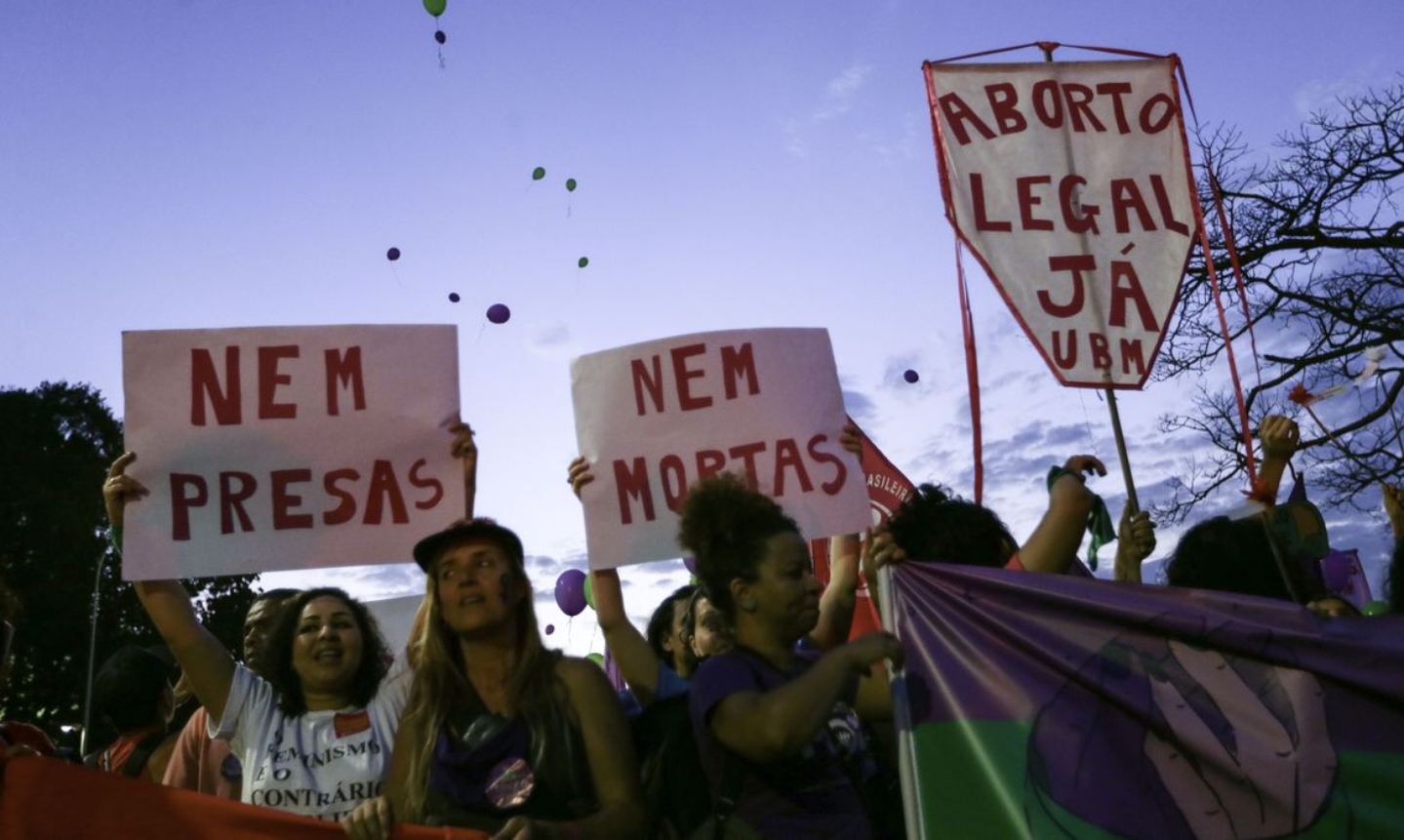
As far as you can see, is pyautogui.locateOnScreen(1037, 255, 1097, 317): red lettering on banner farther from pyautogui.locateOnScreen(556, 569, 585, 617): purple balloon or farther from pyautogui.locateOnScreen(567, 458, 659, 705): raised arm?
pyautogui.locateOnScreen(556, 569, 585, 617): purple balloon

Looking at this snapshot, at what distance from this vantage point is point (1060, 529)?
3.77 m

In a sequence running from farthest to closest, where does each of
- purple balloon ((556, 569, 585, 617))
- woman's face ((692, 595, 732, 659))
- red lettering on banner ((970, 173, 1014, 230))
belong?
1. purple balloon ((556, 569, 585, 617))
2. red lettering on banner ((970, 173, 1014, 230))
3. woman's face ((692, 595, 732, 659))

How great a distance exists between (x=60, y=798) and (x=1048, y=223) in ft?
12.2

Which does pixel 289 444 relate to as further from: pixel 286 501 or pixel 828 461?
pixel 828 461


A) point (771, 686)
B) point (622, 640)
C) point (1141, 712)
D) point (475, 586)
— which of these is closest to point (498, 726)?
point (475, 586)

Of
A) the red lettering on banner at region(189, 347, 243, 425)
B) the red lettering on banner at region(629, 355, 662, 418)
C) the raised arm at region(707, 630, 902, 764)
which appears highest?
the red lettering on banner at region(189, 347, 243, 425)

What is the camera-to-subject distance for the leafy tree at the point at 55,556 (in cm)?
2841

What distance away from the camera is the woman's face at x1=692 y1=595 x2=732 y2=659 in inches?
159

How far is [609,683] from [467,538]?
54 centimetres

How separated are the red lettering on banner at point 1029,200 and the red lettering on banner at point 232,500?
113 inches

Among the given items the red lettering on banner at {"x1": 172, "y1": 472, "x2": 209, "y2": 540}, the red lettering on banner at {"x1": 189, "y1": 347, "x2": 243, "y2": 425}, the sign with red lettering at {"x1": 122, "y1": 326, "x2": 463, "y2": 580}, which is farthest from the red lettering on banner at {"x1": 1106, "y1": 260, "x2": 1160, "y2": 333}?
the red lettering on banner at {"x1": 172, "y1": 472, "x2": 209, "y2": 540}

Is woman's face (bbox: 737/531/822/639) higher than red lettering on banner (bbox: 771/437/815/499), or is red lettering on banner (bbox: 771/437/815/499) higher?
red lettering on banner (bbox: 771/437/815/499)

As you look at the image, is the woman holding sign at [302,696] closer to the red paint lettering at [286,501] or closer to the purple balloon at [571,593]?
the red paint lettering at [286,501]

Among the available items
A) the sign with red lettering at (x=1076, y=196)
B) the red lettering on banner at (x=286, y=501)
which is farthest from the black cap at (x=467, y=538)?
the sign with red lettering at (x=1076, y=196)
